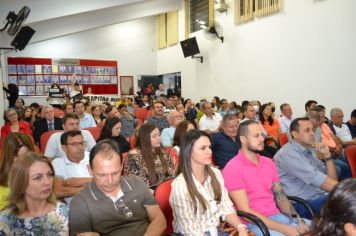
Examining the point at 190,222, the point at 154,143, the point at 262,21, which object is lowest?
the point at 190,222

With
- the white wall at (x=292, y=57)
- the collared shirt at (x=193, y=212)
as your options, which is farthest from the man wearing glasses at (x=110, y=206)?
the white wall at (x=292, y=57)

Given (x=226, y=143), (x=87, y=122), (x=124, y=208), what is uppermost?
(x=87, y=122)

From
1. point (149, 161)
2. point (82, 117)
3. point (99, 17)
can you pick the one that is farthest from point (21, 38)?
point (149, 161)

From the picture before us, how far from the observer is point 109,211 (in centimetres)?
195

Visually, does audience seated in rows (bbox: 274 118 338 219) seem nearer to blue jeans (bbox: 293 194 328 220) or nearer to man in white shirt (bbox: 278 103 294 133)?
blue jeans (bbox: 293 194 328 220)

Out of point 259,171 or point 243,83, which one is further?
point 243,83

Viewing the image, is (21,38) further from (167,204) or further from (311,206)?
(311,206)

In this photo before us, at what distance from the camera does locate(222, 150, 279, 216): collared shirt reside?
2.54 metres

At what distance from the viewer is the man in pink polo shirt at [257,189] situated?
2453 millimetres

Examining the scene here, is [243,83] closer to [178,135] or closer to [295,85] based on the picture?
[295,85]

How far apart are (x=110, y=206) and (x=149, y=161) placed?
115 centimetres

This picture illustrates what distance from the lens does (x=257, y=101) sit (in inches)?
345

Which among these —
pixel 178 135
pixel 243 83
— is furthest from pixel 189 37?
pixel 178 135

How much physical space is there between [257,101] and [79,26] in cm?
719
